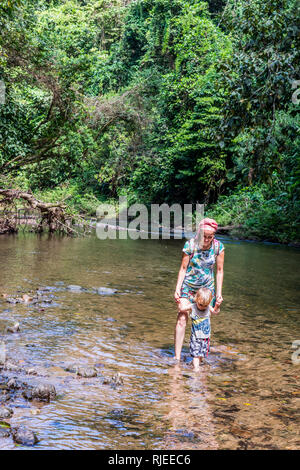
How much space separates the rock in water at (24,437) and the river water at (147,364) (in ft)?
0.18

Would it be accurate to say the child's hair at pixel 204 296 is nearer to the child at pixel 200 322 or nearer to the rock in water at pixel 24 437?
the child at pixel 200 322

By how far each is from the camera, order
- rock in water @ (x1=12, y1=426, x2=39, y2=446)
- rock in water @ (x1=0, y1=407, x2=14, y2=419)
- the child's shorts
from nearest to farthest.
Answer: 1. rock in water @ (x1=12, y1=426, x2=39, y2=446)
2. rock in water @ (x1=0, y1=407, x2=14, y2=419)
3. the child's shorts

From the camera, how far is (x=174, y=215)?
3192cm

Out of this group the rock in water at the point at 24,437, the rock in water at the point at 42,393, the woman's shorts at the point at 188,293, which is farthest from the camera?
the woman's shorts at the point at 188,293

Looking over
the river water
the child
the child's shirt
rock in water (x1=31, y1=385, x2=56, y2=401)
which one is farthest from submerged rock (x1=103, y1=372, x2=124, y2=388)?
the child's shirt

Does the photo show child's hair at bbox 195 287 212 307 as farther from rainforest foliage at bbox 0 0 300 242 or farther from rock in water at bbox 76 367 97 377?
rainforest foliage at bbox 0 0 300 242

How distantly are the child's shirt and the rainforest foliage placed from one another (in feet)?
11.1

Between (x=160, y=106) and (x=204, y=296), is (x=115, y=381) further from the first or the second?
(x=160, y=106)

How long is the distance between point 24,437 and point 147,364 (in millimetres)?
2201

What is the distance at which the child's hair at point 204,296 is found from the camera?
226 inches

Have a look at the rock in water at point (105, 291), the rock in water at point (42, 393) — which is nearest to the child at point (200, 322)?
the rock in water at point (42, 393)

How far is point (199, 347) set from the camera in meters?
5.70

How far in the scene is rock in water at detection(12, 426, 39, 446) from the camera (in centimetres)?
352
